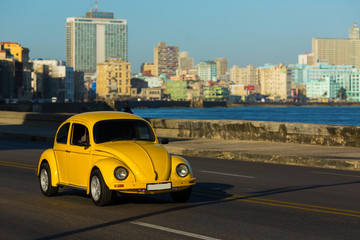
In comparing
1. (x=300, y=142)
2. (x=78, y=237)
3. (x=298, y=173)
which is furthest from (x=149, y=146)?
(x=300, y=142)

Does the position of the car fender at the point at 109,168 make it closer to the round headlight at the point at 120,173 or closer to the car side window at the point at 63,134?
the round headlight at the point at 120,173

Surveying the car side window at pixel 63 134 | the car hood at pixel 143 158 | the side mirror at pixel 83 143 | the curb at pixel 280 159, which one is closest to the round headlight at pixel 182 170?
the car hood at pixel 143 158

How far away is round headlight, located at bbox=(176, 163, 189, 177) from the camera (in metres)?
10.4

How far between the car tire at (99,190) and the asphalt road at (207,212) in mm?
137

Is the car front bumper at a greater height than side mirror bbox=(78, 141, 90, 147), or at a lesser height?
lesser

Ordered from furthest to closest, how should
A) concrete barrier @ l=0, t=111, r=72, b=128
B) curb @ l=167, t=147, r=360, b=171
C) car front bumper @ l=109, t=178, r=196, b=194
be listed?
concrete barrier @ l=0, t=111, r=72, b=128 < curb @ l=167, t=147, r=360, b=171 < car front bumper @ l=109, t=178, r=196, b=194

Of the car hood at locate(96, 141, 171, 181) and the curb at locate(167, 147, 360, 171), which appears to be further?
the curb at locate(167, 147, 360, 171)

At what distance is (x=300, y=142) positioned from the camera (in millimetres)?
24062

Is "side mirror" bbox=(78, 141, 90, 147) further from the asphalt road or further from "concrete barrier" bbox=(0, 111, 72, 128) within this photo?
"concrete barrier" bbox=(0, 111, 72, 128)

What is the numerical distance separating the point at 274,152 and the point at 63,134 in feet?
33.3

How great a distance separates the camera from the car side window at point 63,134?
11820 millimetres

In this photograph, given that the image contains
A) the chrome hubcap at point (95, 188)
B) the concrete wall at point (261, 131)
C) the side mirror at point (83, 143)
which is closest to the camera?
the chrome hubcap at point (95, 188)

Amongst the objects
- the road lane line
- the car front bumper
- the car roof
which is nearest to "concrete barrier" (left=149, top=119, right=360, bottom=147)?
the road lane line

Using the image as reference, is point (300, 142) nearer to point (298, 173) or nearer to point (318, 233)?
point (298, 173)
